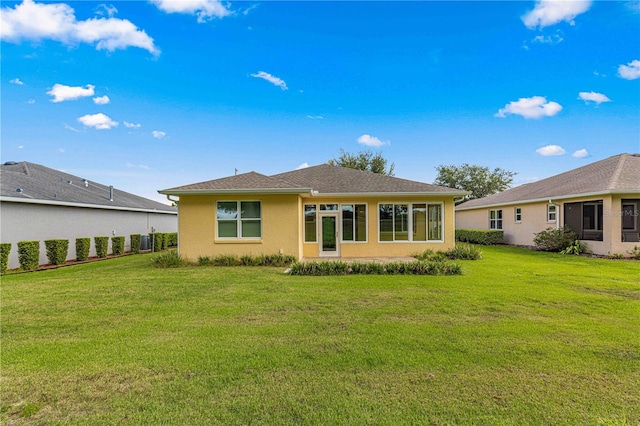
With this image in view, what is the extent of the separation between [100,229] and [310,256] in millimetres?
11143

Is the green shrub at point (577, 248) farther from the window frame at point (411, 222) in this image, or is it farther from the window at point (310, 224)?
the window at point (310, 224)

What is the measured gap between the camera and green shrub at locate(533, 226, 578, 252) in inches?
575

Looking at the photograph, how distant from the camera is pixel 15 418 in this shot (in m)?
2.58

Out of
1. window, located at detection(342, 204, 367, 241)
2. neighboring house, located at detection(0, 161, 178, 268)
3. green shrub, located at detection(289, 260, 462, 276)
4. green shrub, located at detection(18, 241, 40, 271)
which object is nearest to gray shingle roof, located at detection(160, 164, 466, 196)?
window, located at detection(342, 204, 367, 241)

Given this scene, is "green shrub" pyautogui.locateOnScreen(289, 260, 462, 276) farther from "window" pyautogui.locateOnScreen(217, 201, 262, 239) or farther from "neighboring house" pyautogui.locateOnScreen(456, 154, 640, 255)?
"neighboring house" pyautogui.locateOnScreen(456, 154, 640, 255)

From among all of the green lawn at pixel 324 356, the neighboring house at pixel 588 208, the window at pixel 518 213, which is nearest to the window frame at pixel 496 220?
the neighboring house at pixel 588 208

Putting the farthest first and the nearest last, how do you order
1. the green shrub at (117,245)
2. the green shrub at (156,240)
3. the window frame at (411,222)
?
the green shrub at (156,240), the green shrub at (117,245), the window frame at (411,222)

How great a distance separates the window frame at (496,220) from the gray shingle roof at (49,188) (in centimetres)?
2408

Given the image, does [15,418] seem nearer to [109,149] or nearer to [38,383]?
[38,383]

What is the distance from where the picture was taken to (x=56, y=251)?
39.3 ft

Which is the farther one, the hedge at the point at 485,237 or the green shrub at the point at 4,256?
the hedge at the point at 485,237

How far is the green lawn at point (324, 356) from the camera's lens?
8.70 ft

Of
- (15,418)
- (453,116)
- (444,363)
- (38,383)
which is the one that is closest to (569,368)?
(444,363)

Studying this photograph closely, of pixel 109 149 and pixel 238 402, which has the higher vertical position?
pixel 109 149
